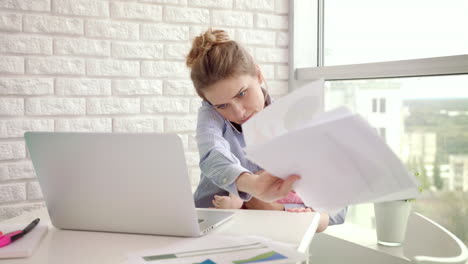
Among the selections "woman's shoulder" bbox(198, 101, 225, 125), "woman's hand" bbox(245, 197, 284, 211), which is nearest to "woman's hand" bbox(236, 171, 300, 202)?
"woman's hand" bbox(245, 197, 284, 211)

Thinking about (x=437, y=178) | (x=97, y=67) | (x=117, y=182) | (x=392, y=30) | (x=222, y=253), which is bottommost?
(x=437, y=178)

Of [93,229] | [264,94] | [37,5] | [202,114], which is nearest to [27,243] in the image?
[93,229]

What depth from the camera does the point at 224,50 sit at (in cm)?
186

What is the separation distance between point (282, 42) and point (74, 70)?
47.5 inches

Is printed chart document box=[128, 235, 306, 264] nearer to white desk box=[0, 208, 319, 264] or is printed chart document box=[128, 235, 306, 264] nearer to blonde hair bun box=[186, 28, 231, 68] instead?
white desk box=[0, 208, 319, 264]

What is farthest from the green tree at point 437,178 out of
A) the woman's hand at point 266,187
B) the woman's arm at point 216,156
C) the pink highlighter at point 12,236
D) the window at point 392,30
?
the pink highlighter at point 12,236

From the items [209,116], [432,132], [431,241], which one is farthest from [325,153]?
[432,132]

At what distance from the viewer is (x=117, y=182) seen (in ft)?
4.17

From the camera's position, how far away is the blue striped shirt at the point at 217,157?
1492mm

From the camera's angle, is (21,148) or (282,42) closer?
(21,148)

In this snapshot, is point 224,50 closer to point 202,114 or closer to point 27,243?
point 202,114

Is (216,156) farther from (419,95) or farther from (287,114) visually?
(419,95)

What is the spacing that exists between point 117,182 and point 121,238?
0.43 feet

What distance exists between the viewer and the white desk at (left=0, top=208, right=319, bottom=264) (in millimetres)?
1127
